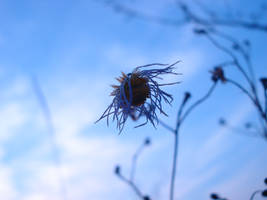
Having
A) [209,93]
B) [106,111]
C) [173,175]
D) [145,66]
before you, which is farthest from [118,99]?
[209,93]

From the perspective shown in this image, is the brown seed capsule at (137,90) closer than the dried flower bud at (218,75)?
Yes

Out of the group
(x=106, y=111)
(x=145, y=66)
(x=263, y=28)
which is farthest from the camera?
(x=263, y=28)

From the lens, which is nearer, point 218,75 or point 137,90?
point 137,90

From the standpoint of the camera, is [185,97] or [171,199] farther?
[185,97]

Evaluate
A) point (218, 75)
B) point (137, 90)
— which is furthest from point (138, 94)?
point (218, 75)

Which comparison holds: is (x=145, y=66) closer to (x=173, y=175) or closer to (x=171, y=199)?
(x=173, y=175)

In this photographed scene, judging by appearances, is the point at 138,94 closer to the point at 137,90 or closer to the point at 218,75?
the point at 137,90

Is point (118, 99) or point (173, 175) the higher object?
point (118, 99)

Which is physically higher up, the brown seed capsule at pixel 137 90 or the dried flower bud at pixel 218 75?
the dried flower bud at pixel 218 75

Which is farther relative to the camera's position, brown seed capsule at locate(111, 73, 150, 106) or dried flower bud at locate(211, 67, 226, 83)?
dried flower bud at locate(211, 67, 226, 83)

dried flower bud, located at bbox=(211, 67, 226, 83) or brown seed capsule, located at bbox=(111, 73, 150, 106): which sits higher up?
dried flower bud, located at bbox=(211, 67, 226, 83)

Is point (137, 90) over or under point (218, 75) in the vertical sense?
Result: under
